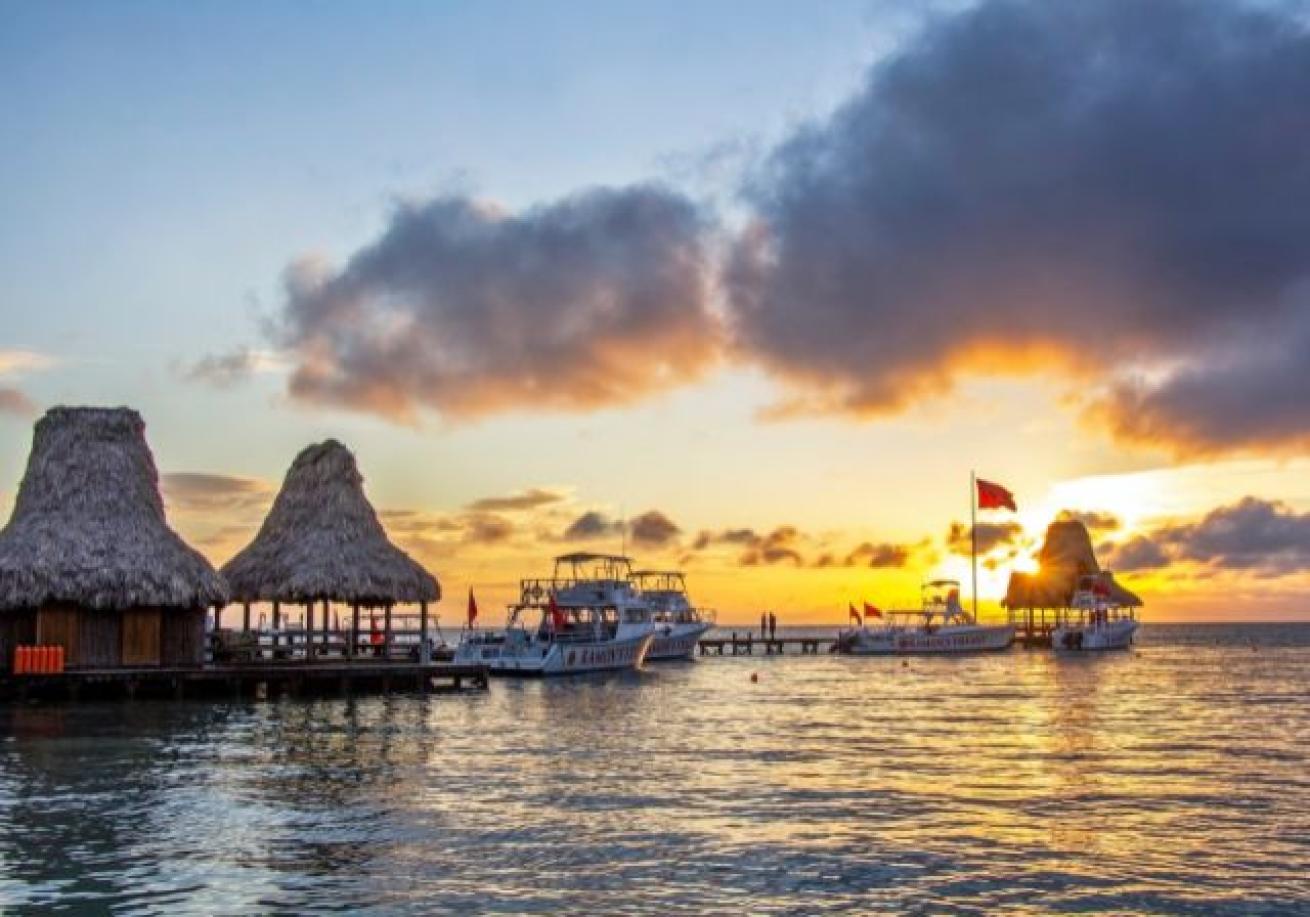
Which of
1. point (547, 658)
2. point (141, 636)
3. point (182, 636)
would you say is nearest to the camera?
point (141, 636)

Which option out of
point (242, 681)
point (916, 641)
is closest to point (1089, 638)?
point (916, 641)

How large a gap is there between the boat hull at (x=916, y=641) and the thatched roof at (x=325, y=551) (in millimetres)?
58919

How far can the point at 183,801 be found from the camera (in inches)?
965

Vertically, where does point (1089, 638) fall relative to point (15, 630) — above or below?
below

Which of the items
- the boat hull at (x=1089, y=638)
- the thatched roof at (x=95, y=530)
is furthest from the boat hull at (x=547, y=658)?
the boat hull at (x=1089, y=638)

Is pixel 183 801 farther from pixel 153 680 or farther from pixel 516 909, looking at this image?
pixel 153 680

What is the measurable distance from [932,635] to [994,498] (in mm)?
21027

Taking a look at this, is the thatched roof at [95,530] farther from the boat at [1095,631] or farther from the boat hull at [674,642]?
the boat at [1095,631]

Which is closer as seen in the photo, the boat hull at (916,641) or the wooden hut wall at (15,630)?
the wooden hut wall at (15,630)

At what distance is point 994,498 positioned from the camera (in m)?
87.6

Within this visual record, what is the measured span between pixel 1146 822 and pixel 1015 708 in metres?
27.2

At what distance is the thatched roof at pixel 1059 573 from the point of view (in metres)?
146

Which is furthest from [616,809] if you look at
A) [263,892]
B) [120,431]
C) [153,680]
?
[120,431]

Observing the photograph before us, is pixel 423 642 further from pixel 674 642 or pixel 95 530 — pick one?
pixel 674 642
